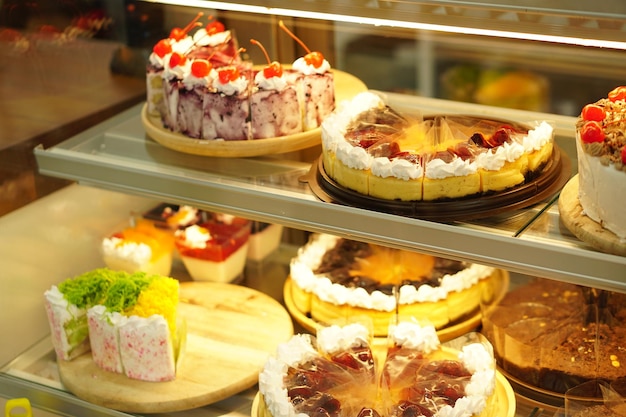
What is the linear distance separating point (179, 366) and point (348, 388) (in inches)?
19.9

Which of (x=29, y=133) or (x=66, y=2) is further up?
(x=66, y=2)

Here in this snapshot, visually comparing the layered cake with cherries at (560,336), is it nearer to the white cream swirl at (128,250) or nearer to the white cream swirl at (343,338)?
the white cream swirl at (343,338)

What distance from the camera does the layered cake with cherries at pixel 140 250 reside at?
2.56 meters

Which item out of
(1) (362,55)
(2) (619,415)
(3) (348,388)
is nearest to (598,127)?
(2) (619,415)

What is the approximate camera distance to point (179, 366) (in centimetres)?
227

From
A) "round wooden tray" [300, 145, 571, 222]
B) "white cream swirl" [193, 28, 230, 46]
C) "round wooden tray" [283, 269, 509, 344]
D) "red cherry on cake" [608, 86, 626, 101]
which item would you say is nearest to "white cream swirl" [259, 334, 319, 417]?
"round wooden tray" [283, 269, 509, 344]

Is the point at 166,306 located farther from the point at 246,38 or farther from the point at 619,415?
the point at 619,415

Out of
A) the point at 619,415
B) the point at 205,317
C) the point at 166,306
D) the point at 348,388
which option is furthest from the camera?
the point at 205,317

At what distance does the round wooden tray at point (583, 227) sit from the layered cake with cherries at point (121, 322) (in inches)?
38.7

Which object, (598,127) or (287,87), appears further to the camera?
(287,87)

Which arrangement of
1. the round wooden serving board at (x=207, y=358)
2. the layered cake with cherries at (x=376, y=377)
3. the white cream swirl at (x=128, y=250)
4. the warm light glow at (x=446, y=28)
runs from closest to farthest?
A: 1. the warm light glow at (x=446, y=28)
2. the layered cake with cherries at (x=376, y=377)
3. the round wooden serving board at (x=207, y=358)
4. the white cream swirl at (x=128, y=250)

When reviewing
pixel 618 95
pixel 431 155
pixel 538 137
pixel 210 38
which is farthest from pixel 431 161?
pixel 210 38

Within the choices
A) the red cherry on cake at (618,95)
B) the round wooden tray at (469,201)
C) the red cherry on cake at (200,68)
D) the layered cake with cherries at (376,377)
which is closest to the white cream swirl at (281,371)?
the layered cake with cherries at (376,377)

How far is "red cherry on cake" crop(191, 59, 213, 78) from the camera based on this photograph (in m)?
2.05
